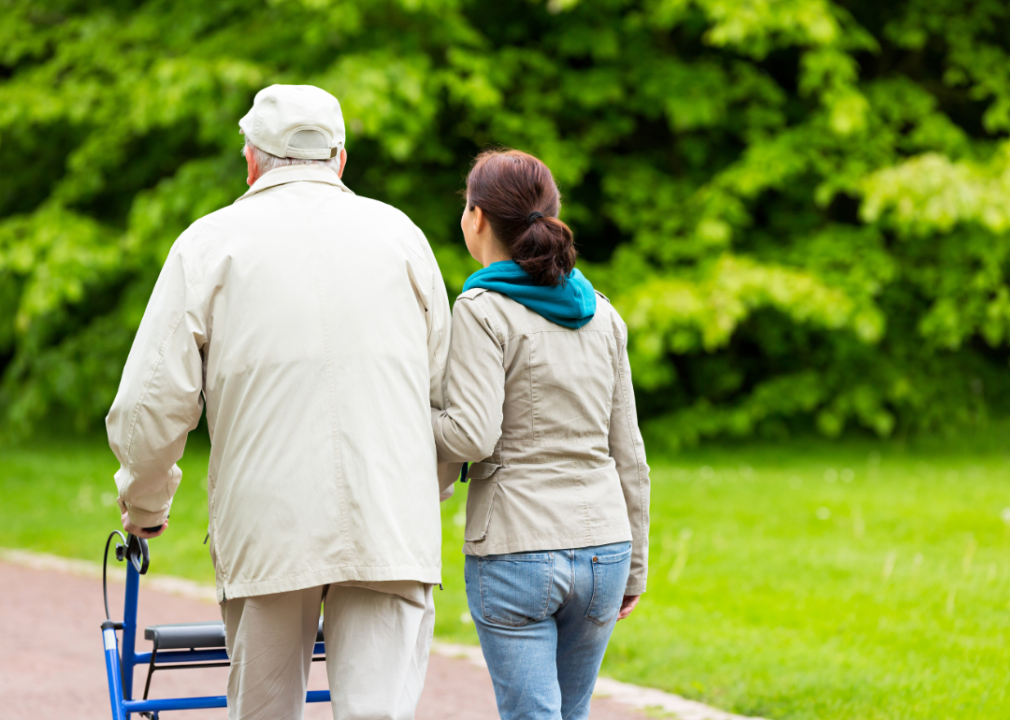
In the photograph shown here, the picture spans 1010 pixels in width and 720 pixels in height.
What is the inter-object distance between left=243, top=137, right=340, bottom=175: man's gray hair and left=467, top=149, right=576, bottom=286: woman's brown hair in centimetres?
33

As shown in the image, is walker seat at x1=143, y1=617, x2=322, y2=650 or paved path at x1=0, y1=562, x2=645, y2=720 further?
paved path at x1=0, y1=562, x2=645, y2=720

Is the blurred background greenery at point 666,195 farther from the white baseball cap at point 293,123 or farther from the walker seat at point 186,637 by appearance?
the white baseball cap at point 293,123

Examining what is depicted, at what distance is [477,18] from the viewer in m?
12.8

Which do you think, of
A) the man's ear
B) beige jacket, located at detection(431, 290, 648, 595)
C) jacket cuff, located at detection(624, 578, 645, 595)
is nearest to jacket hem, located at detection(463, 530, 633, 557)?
beige jacket, located at detection(431, 290, 648, 595)

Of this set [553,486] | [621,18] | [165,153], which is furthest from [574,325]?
[165,153]

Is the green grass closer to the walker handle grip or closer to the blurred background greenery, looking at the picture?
the blurred background greenery

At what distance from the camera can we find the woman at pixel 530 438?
2602 millimetres

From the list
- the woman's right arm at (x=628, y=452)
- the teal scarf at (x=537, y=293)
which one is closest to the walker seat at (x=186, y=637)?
the woman's right arm at (x=628, y=452)

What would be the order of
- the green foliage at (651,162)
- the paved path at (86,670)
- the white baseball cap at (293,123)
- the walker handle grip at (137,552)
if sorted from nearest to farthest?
the white baseball cap at (293,123)
the walker handle grip at (137,552)
the paved path at (86,670)
the green foliage at (651,162)

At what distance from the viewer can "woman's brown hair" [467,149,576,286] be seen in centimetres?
263

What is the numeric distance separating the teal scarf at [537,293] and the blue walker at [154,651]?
953mm

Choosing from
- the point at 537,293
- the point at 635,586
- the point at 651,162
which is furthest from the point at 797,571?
the point at 651,162

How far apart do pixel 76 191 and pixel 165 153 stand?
1.31m

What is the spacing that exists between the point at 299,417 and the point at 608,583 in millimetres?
806
